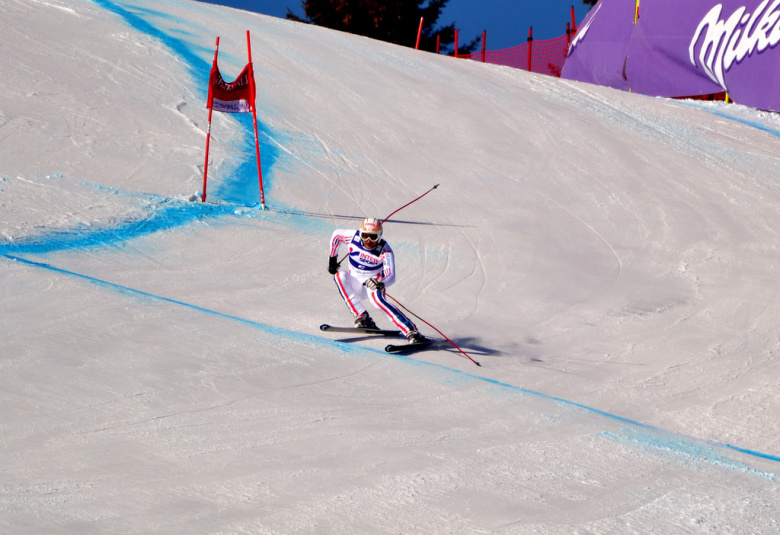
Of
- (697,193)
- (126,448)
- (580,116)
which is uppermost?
(580,116)

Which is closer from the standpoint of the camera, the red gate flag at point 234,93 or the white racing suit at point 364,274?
the white racing suit at point 364,274

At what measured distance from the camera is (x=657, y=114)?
60.8 ft

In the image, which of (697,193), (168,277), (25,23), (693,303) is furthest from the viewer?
(25,23)

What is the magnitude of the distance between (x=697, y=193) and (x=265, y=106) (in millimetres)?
8323

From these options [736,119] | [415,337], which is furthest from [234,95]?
[736,119]

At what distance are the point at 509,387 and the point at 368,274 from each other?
193 cm

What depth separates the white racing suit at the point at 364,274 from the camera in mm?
7496

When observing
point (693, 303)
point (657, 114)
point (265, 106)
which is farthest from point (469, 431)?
point (657, 114)

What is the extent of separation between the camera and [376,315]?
8.58 m

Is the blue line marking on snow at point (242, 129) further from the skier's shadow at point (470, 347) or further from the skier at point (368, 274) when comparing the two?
the skier's shadow at point (470, 347)

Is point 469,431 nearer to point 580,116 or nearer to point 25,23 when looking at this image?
point 580,116

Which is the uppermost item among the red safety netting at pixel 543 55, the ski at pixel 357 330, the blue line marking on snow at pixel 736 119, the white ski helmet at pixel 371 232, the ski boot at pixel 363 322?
the red safety netting at pixel 543 55

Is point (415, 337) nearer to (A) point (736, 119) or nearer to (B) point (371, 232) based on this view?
(B) point (371, 232)

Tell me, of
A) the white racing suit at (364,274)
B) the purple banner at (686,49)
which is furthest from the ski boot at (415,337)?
the purple banner at (686,49)
